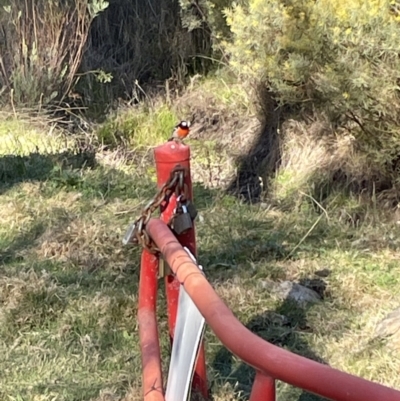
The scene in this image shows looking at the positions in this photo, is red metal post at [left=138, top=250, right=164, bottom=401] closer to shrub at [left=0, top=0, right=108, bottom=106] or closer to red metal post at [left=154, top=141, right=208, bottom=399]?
red metal post at [left=154, top=141, right=208, bottom=399]

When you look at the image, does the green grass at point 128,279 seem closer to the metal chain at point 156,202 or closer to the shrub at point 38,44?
the metal chain at point 156,202

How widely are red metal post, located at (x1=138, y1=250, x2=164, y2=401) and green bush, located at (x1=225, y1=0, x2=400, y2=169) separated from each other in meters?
3.13

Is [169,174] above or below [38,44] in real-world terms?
above

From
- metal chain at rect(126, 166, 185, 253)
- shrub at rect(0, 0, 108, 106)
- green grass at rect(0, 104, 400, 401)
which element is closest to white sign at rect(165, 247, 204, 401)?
metal chain at rect(126, 166, 185, 253)

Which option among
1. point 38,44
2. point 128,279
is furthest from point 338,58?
point 38,44

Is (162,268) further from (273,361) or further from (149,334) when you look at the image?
(273,361)

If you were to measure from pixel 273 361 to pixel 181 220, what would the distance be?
46.7 inches

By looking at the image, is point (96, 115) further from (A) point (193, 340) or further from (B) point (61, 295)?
(A) point (193, 340)

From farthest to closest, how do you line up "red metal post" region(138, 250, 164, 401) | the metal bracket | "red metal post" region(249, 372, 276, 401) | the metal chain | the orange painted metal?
the metal bracket, the metal chain, "red metal post" region(138, 250, 164, 401), "red metal post" region(249, 372, 276, 401), the orange painted metal

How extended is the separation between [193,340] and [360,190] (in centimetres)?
504

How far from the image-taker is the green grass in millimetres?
3436

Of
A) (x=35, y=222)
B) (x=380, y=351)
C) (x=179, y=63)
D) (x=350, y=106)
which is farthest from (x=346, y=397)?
(x=179, y=63)

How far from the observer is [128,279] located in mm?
4363

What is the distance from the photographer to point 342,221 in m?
5.65
